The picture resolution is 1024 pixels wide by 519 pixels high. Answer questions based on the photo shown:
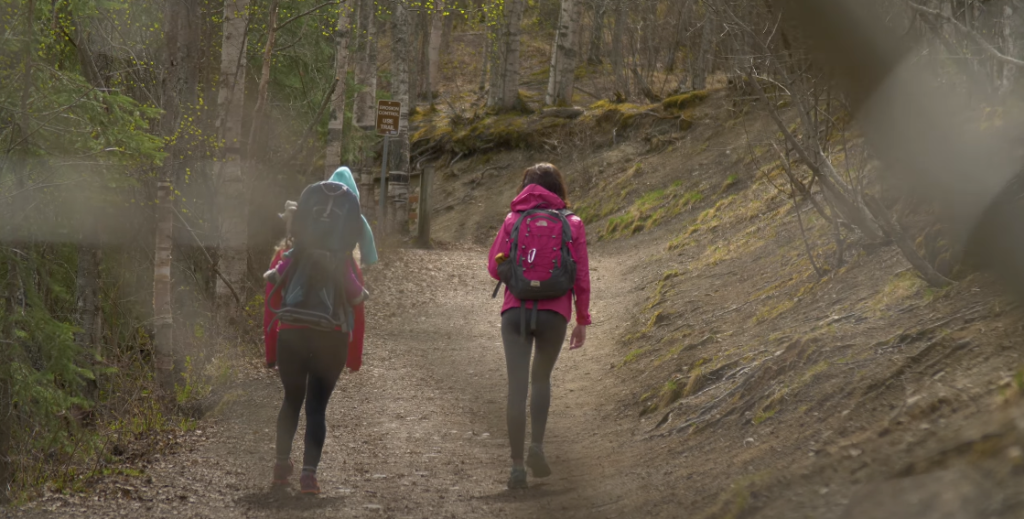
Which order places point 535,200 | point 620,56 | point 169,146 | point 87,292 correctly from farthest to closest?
point 620,56 < point 87,292 < point 169,146 < point 535,200

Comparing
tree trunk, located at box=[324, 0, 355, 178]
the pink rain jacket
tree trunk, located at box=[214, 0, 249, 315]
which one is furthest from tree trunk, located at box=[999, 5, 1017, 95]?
tree trunk, located at box=[324, 0, 355, 178]

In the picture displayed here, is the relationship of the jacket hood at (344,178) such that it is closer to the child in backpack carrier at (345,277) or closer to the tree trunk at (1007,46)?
the child in backpack carrier at (345,277)

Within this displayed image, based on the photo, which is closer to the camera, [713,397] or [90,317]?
[713,397]

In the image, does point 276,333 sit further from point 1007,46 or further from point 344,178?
point 1007,46

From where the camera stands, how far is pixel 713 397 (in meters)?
6.72

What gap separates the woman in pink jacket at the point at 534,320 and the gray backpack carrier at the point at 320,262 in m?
0.88

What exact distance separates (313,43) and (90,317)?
720 centimetres

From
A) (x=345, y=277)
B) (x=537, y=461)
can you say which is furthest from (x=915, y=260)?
(x=345, y=277)

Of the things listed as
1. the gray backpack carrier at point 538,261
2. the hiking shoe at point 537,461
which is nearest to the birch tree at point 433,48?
the gray backpack carrier at point 538,261

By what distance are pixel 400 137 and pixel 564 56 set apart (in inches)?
321

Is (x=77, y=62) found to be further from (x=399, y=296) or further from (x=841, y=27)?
(x=841, y=27)

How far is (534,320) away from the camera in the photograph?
18.0 feet

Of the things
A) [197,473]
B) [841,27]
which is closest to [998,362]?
[841,27]

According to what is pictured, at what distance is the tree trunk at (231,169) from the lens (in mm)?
10469
